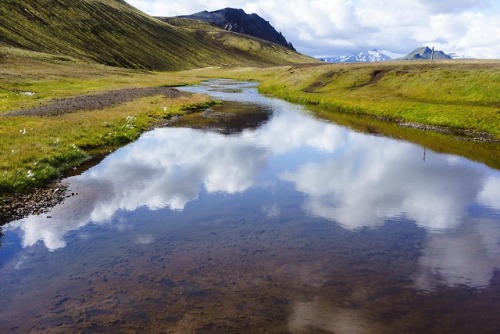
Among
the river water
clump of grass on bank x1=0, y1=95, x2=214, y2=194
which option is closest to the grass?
clump of grass on bank x1=0, y1=95, x2=214, y2=194

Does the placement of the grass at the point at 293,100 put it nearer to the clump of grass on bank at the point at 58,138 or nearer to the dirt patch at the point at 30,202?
the clump of grass on bank at the point at 58,138

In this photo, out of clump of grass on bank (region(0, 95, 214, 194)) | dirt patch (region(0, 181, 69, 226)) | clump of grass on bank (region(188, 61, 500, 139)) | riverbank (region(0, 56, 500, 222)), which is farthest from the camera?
clump of grass on bank (region(188, 61, 500, 139))

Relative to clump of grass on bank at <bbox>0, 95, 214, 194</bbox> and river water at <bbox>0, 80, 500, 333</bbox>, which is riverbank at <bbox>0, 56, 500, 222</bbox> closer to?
clump of grass on bank at <bbox>0, 95, 214, 194</bbox>

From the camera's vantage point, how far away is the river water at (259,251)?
13.3 metres

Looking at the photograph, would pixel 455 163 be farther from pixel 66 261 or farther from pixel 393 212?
pixel 66 261

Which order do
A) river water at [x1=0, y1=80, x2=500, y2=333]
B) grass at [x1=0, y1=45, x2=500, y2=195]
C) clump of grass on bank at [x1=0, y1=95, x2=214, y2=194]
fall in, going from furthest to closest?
1. grass at [x1=0, y1=45, x2=500, y2=195]
2. clump of grass on bank at [x1=0, y1=95, x2=214, y2=194]
3. river water at [x1=0, y1=80, x2=500, y2=333]

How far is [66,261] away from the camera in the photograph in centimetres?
1672

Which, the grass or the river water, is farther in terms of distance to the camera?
the grass

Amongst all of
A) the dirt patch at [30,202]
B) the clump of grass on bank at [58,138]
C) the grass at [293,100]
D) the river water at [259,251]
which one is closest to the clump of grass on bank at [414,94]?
the grass at [293,100]

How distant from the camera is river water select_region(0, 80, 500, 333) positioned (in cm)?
1328

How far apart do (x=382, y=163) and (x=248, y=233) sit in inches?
744

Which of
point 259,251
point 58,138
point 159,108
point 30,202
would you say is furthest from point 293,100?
point 259,251

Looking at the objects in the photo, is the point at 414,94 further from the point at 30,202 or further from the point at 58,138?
the point at 30,202

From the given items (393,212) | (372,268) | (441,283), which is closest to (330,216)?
(393,212)
